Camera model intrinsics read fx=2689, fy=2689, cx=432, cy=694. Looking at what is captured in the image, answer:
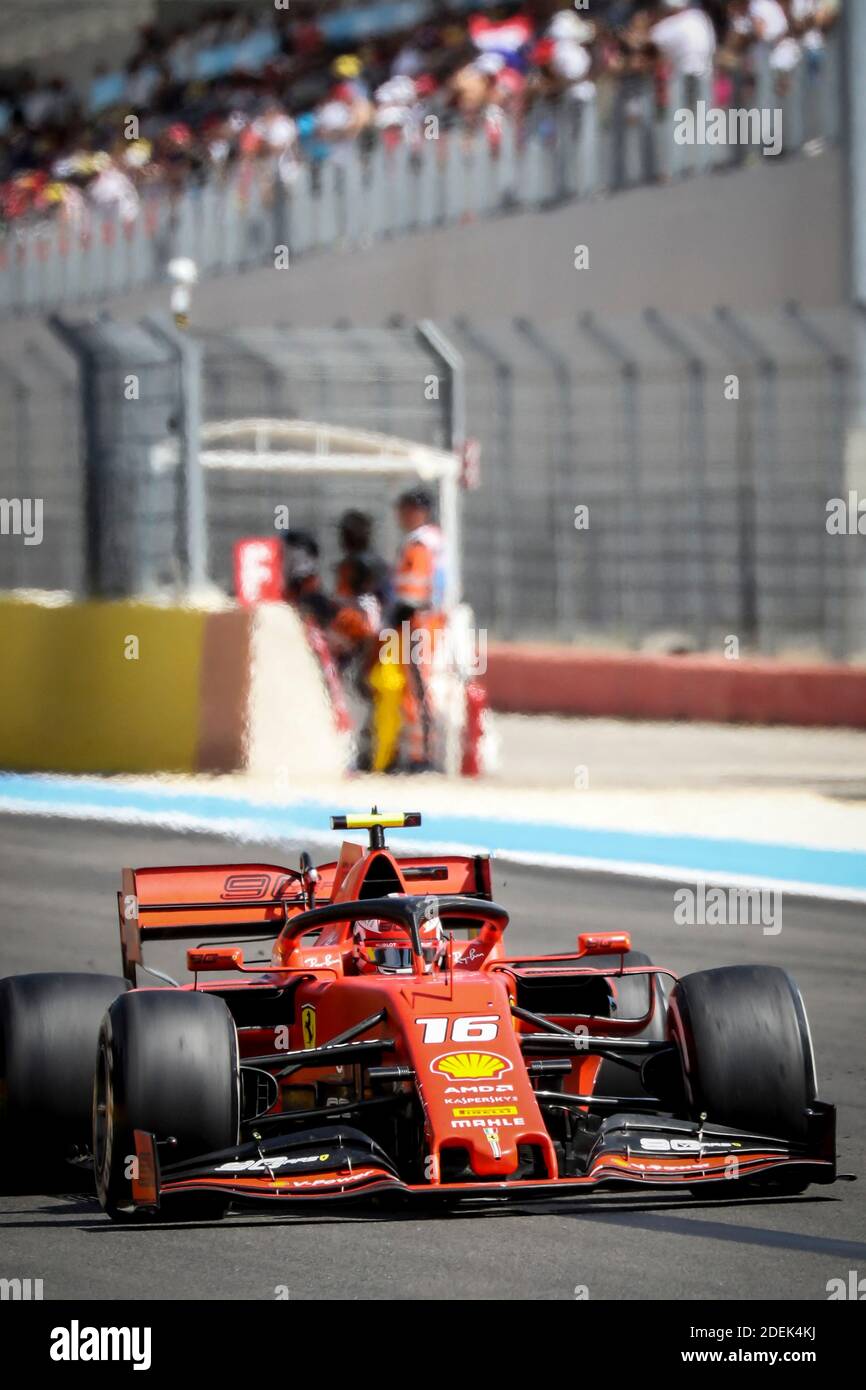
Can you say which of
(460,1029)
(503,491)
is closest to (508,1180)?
(460,1029)

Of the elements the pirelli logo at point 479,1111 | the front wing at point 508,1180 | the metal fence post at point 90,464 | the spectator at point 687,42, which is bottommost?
the front wing at point 508,1180

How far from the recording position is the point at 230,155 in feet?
88.0

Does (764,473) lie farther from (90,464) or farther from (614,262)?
(90,464)

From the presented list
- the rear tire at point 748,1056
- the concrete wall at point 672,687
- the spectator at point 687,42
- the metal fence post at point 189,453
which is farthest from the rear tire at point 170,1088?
the spectator at point 687,42

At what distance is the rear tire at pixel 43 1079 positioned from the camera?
6.34 metres

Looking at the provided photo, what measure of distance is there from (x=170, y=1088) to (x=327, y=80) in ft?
73.0

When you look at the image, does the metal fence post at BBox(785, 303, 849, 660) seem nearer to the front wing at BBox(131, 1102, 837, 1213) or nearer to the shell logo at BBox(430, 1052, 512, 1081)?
the front wing at BBox(131, 1102, 837, 1213)

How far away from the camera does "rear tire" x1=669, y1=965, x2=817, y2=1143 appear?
6203mm

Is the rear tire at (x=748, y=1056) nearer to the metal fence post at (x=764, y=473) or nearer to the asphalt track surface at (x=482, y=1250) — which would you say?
the asphalt track surface at (x=482, y=1250)

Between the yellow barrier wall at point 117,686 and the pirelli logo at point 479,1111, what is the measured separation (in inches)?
409

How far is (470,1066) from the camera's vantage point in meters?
5.86

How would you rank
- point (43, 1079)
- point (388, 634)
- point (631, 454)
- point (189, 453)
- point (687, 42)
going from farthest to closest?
point (687, 42), point (631, 454), point (189, 453), point (388, 634), point (43, 1079)
